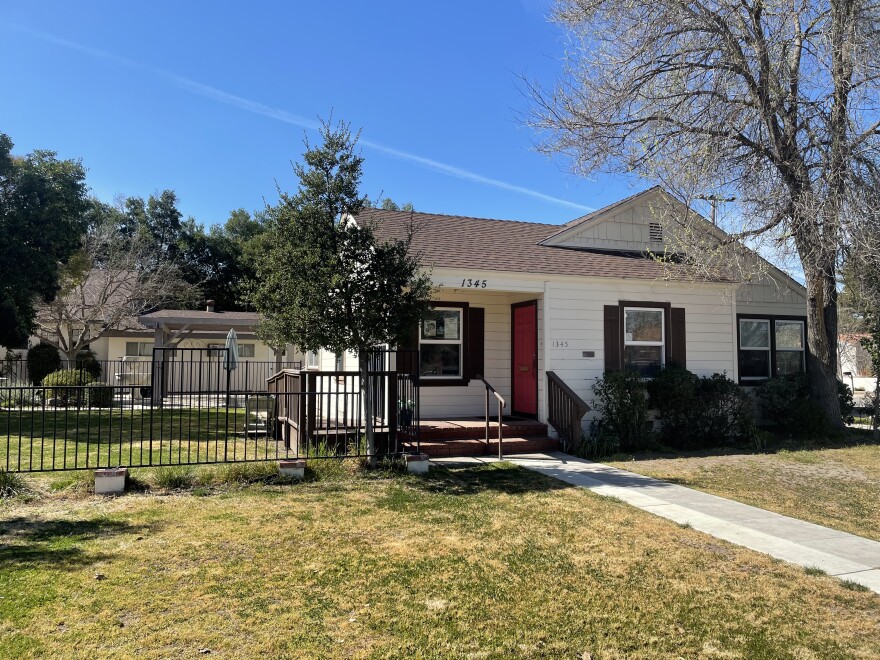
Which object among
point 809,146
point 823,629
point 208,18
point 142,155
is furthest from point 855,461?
point 142,155

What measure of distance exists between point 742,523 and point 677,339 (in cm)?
655

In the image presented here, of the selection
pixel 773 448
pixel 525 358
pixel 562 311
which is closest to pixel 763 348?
pixel 773 448

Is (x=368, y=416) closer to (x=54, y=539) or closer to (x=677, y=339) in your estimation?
(x=54, y=539)

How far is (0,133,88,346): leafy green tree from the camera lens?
14586 mm

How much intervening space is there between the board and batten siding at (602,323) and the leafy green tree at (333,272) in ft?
12.6

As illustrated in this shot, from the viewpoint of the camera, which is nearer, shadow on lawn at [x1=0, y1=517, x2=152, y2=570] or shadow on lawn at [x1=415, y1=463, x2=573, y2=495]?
shadow on lawn at [x1=0, y1=517, x2=152, y2=570]

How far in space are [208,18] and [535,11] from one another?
21.6ft

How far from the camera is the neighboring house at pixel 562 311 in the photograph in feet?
36.3

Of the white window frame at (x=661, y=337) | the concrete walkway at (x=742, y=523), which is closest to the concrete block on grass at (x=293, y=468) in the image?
the concrete walkway at (x=742, y=523)

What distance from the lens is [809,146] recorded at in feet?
35.6

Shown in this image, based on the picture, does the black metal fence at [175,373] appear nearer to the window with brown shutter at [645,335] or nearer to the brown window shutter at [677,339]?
the window with brown shutter at [645,335]

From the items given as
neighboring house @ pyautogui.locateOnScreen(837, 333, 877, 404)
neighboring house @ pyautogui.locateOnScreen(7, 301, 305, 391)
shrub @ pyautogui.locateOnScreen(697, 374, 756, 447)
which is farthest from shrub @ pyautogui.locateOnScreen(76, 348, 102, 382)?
neighboring house @ pyautogui.locateOnScreen(837, 333, 877, 404)

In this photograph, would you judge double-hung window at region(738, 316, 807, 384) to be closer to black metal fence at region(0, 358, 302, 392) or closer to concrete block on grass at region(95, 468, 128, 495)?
concrete block on grass at region(95, 468, 128, 495)

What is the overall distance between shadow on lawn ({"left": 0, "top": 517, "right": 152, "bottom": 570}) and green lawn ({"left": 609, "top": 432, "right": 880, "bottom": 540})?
6.96 m
